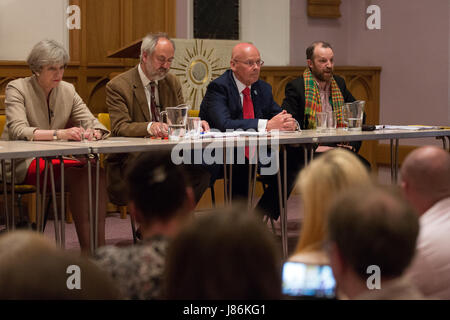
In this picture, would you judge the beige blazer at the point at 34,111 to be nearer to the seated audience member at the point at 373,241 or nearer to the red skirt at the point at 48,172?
the red skirt at the point at 48,172

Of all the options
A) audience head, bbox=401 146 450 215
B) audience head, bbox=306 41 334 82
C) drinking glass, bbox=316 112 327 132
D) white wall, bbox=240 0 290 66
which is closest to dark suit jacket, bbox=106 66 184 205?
drinking glass, bbox=316 112 327 132

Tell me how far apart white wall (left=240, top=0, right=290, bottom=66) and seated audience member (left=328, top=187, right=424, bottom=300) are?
6185 millimetres

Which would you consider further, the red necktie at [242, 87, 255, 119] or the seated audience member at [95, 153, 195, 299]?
the red necktie at [242, 87, 255, 119]

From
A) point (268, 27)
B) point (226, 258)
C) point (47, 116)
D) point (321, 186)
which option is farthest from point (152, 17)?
point (226, 258)

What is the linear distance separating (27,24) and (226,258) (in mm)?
5662

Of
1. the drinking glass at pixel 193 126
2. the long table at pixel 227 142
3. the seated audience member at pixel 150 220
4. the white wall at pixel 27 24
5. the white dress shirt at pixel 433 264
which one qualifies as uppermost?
the white wall at pixel 27 24

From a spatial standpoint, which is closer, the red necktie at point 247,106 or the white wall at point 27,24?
the red necktie at point 247,106

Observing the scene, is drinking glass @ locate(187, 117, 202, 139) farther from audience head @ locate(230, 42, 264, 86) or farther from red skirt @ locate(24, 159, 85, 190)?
audience head @ locate(230, 42, 264, 86)

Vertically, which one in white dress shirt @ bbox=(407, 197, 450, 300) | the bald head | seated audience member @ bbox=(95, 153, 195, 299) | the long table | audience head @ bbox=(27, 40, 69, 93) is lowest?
white dress shirt @ bbox=(407, 197, 450, 300)

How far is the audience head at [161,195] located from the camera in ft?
5.38

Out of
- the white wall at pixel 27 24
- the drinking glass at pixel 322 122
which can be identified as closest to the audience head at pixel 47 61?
the drinking glass at pixel 322 122

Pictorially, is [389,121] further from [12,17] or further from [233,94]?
[12,17]

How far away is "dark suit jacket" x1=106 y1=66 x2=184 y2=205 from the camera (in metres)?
4.14

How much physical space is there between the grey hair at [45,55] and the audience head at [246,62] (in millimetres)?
1168
